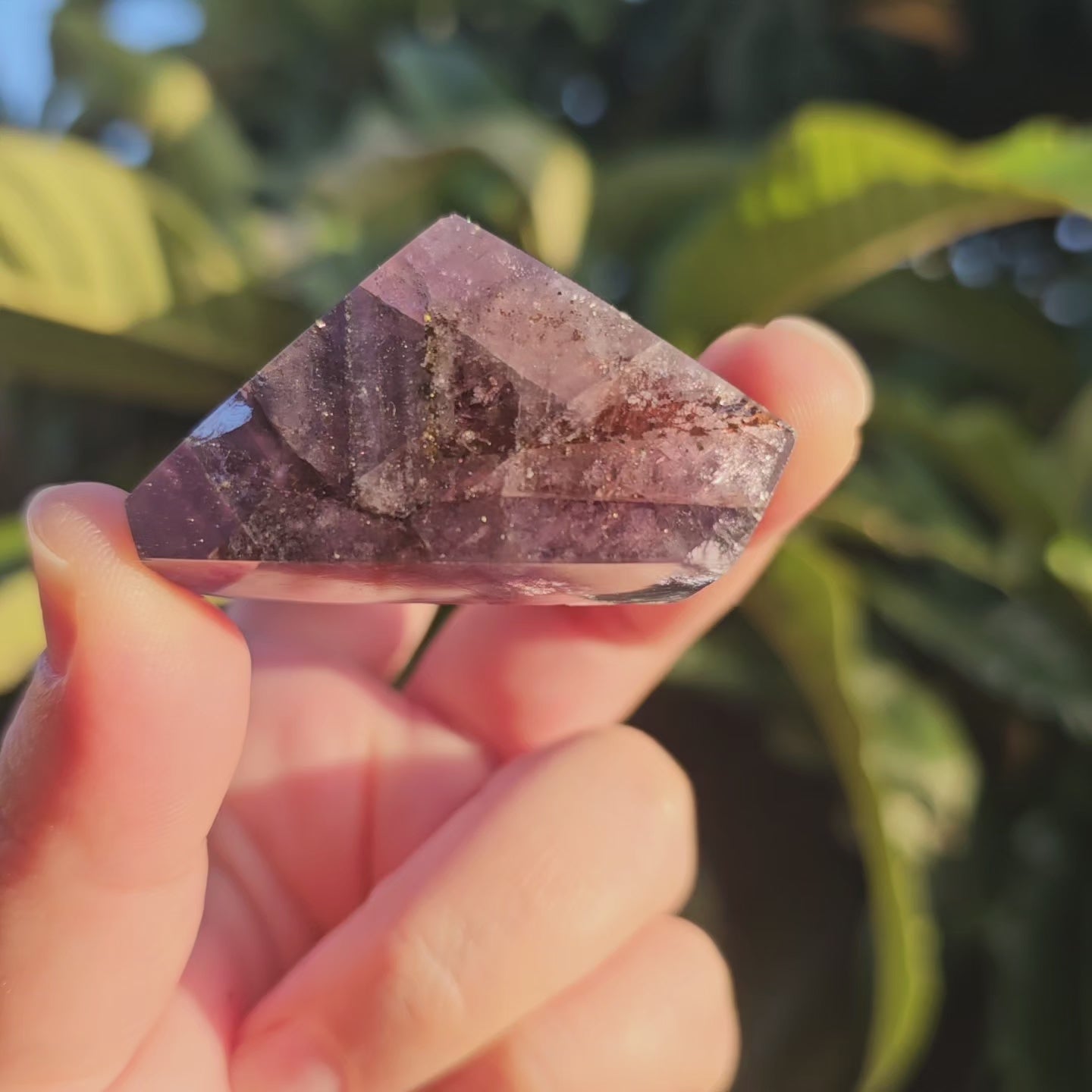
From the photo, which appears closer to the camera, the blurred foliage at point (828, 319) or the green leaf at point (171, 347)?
the blurred foliage at point (828, 319)

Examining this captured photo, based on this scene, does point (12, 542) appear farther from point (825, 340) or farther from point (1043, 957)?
point (1043, 957)

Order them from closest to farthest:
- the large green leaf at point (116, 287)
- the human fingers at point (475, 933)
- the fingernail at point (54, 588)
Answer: the fingernail at point (54, 588) → the human fingers at point (475, 933) → the large green leaf at point (116, 287)

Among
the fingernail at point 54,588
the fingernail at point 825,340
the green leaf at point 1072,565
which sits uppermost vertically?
the fingernail at point 54,588

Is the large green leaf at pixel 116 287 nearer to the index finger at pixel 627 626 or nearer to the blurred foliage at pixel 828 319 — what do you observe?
the blurred foliage at pixel 828 319

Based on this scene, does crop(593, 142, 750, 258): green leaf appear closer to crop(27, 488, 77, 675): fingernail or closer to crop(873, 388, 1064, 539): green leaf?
crop(873, 388, 1064, 539): green leaf

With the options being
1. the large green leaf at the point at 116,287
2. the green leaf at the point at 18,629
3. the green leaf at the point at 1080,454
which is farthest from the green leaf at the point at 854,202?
the green leaf at the point at 18,629

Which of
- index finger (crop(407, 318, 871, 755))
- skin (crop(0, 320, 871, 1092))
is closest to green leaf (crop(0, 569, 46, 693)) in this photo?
skin (crop(0, 320, 871, 1092))

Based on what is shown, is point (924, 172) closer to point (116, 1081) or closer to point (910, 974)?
point (910, 974)
